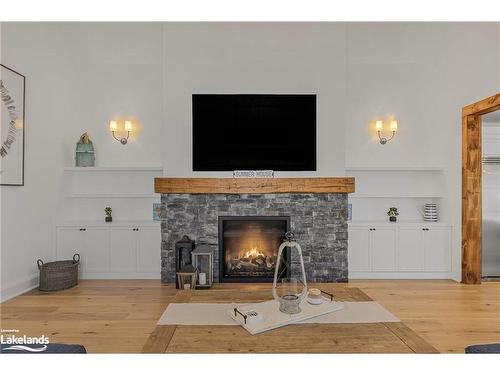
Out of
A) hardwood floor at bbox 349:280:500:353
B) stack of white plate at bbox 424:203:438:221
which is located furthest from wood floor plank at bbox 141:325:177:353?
stack of white plate at bbox 424:203:438:221

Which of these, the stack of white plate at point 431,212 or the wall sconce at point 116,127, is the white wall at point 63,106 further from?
the stack of white plate at point 431,212

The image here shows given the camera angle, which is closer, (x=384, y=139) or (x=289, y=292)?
(x=289, y=292)

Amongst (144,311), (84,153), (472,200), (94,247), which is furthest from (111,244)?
(472,200)

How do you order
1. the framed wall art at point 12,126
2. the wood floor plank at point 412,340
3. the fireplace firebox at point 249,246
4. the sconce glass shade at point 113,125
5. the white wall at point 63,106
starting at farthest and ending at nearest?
the sconce glass shade at point 113,125 → the fireplace firebox at point 249,246 → the white wall at point 63,106 → the framed wall art at point 12,126 → the wood floor plank at point 412,340

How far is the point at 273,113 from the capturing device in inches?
166

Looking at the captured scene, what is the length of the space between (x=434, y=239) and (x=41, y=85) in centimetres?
485

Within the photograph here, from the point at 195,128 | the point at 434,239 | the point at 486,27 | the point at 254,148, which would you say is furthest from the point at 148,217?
the point at 486,27

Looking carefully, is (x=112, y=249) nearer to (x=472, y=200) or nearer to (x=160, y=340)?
(x=160, y=340)

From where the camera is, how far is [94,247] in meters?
4.34

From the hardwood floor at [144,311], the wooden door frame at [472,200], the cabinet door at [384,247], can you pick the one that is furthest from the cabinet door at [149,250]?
the wooden door frame at [472,200]

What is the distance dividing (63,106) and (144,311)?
2795mm

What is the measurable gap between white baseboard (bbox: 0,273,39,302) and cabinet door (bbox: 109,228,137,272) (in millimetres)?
790

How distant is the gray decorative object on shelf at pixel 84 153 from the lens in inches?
176

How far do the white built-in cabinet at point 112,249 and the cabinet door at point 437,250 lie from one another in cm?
322
